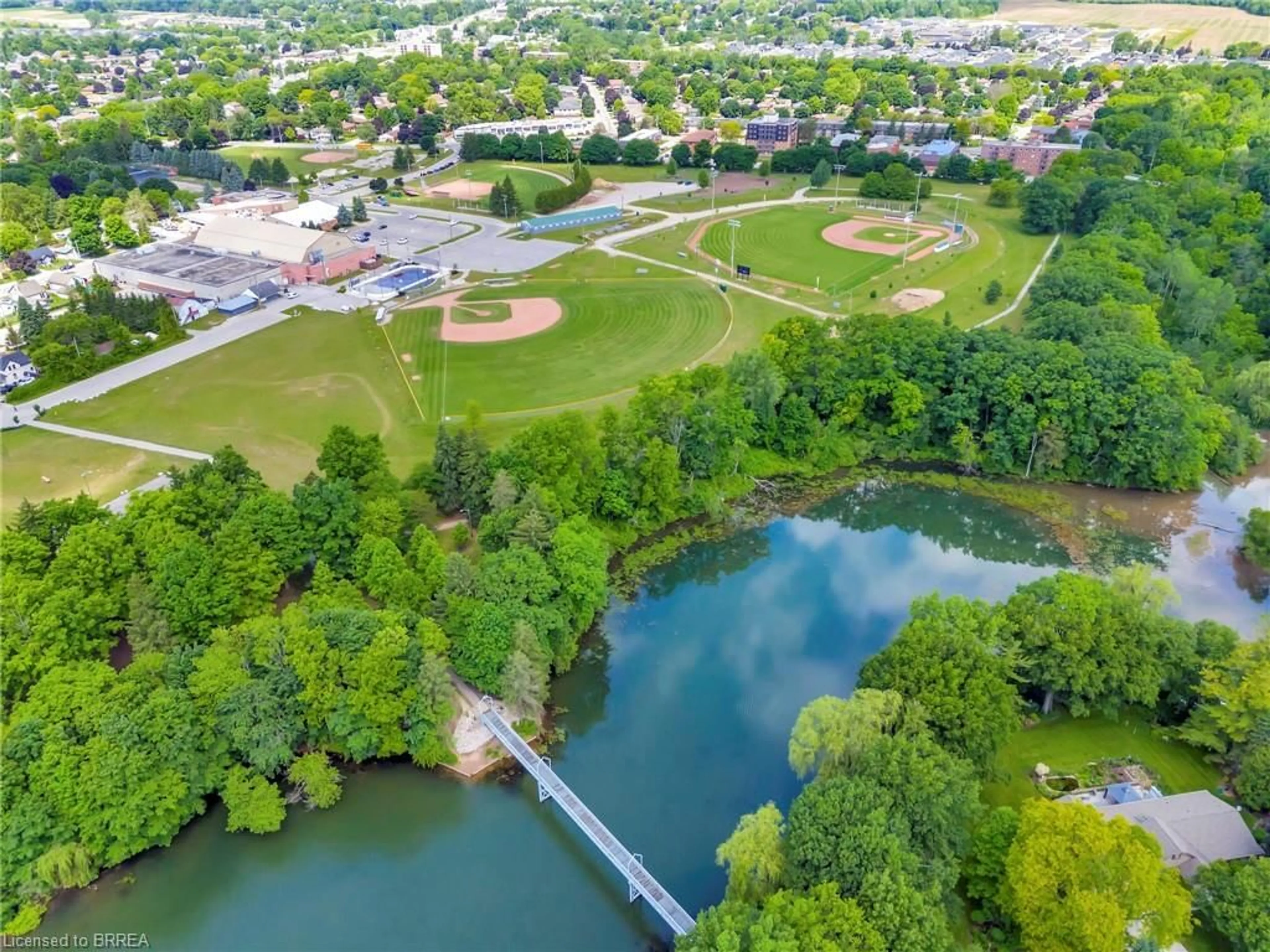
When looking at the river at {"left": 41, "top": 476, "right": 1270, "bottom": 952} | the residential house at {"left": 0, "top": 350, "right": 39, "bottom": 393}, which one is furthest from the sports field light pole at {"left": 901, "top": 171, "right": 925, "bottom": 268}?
the residential house at {"left": 0, "top": 350, "right": 39, "bottom": 393}

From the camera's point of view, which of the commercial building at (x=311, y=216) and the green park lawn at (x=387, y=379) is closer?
the green park lawn at (x=387, y=379)

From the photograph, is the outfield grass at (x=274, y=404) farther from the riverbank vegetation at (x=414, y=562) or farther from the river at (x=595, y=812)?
the river at (x=595, y=812)

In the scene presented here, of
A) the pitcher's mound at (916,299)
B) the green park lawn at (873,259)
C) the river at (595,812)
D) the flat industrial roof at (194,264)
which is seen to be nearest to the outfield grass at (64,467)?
the flat industrial roof at (194,264)

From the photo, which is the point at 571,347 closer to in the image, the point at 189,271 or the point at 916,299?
the point at 916,299

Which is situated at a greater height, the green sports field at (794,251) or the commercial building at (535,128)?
the commercial building at (535,128)

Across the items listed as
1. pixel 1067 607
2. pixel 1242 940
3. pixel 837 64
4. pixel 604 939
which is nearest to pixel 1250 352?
pixel 1067 607

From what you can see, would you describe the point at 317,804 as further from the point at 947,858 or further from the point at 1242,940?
the point at 1242,940

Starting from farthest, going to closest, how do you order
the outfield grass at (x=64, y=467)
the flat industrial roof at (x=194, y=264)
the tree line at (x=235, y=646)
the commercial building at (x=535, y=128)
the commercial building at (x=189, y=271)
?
the commercial building at (x=535, y=128) → the flat industrial roof at (x=194, y=264) → the commercial building at (x=189, y=271) → the outfield grass at (x=64, y=467) → the tree line at (x=235, y=646)
